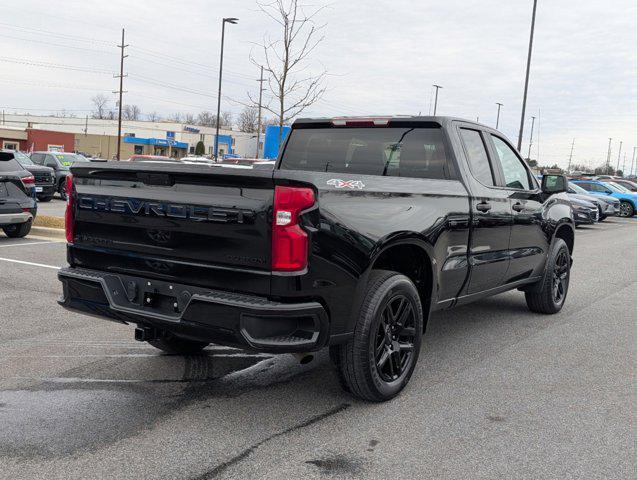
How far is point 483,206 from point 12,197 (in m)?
8.67

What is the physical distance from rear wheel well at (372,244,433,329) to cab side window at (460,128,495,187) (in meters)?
1.08

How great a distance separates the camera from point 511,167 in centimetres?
619

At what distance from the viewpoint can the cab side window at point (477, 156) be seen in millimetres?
5363

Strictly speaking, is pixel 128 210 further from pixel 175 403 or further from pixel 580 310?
pixel 580 310

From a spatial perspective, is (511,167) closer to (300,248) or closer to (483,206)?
(483,206)

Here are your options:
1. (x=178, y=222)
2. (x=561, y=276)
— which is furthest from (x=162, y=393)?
(x=561, y=276)

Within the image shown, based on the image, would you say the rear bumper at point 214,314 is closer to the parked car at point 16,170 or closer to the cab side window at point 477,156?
the cab side window at point 477,156

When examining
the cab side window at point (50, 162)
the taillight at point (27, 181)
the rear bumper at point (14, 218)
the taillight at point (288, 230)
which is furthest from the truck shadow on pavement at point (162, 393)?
the cab side window at point (50, 162)

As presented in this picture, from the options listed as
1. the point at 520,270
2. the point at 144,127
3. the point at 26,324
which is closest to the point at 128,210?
the point at 26,324

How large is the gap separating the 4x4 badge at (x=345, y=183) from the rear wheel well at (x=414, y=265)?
0.66 meters

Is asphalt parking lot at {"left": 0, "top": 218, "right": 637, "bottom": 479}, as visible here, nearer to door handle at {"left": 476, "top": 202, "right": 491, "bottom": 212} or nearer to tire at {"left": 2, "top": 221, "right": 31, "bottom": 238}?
door handle at {"left": 476, "top": 202, "right": 491, "bottom": 212}

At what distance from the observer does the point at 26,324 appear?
5.91 metres

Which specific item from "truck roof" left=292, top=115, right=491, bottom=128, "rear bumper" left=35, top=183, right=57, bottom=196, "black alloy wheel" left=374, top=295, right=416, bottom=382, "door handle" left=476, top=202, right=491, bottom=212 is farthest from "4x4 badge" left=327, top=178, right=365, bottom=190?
"rear bumper" left=35, top=183, right=57, bottom=196

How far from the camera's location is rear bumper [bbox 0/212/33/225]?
1078 cm
